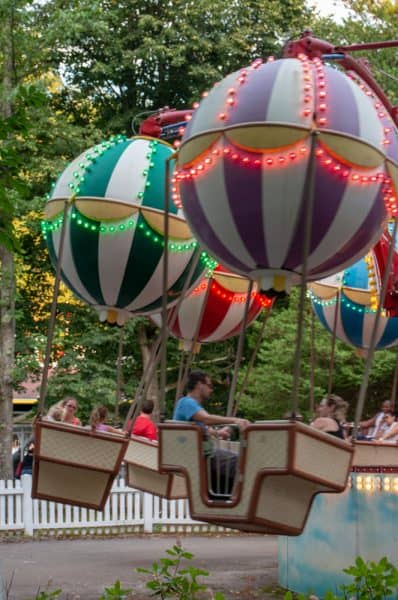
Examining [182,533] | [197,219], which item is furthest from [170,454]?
[182,533]

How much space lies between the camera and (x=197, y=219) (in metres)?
7.17

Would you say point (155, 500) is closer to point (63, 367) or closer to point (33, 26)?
point (63, 367)

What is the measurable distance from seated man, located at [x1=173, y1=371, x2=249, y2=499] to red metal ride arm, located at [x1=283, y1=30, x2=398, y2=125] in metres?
2.41

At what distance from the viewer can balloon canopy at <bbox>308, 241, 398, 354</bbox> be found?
11680 mm

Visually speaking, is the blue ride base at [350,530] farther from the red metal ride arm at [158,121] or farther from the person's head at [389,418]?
the red metal ride arm at [158,121]

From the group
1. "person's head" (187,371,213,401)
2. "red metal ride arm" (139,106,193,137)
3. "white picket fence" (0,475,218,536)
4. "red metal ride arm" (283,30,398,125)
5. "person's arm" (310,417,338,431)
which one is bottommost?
"white picket fence" (0,475,218,536)

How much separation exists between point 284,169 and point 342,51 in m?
1.91

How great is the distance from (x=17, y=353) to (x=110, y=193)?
1480cm

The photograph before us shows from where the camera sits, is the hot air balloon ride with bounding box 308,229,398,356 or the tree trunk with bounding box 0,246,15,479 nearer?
the hot air balloon ride with bounding box 308,229,398,356

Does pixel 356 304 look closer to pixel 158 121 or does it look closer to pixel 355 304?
pixel 355 304

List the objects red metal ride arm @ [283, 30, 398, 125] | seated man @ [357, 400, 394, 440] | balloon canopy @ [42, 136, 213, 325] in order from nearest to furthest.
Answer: red metal ride arm @ [283, 30, 398, 125]
balloon canopy @ [42, 136, 213, 325]
seated man @ [357, 400, 394, 440]

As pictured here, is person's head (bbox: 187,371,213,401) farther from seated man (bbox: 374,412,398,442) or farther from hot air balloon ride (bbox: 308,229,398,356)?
hot air balloon ride (bbox: 308,229,398,356)

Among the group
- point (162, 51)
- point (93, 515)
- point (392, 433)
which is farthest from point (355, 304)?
point (162, 51)

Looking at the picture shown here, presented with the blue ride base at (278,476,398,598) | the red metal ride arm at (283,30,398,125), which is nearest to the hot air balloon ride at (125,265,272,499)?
the blue ride base at (278,476,398,598)
